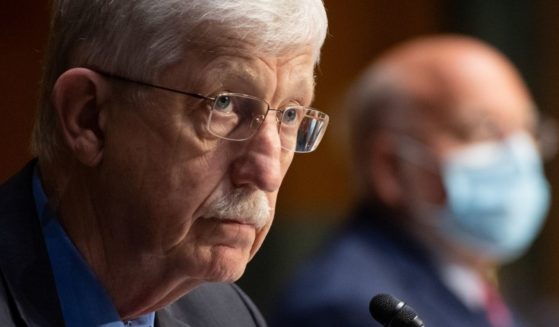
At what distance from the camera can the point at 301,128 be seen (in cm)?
207

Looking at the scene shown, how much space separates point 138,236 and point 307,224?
12.8 feet

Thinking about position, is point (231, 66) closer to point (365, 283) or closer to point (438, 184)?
point (365, 283)

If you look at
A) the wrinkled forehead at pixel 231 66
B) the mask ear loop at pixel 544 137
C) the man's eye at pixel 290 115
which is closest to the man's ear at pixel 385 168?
the mask ear loop at pixel 544 137

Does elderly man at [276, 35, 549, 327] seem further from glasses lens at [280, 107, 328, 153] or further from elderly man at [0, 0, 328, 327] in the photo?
elderly man at [0, 0, 328, 327]

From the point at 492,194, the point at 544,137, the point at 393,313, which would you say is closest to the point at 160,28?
the point at 393,313

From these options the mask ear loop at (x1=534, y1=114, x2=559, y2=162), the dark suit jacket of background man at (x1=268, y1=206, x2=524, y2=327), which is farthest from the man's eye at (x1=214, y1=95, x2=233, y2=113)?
the mask ear loop at (x1=534, y1=114, x2=559, y2=162)

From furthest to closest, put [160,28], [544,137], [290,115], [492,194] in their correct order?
[544,137], [492,194], [290,115], [160,28]

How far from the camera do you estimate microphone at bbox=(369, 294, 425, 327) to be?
1.89 m

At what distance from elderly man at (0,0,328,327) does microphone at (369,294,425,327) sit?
24 cm

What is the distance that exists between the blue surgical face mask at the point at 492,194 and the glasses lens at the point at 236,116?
79.4 inches

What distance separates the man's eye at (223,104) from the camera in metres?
1.93

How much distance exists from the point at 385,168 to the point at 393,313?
6.75 feet

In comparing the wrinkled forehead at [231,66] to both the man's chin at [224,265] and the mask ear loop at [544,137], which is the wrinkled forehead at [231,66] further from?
the mask ear loop at [544,137]

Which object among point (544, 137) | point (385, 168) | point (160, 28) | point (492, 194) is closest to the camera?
point (160, 28)
